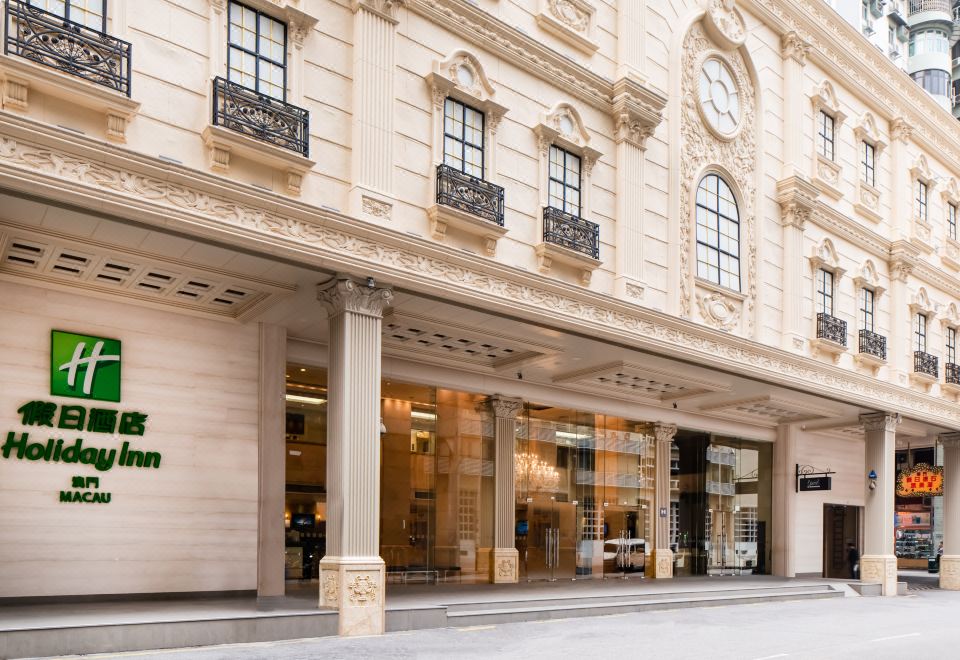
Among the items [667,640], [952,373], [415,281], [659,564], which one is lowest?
[659,564]

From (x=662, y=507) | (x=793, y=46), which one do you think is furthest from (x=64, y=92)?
(x=662, y=507)

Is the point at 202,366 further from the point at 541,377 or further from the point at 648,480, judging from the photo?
the point at 648,480

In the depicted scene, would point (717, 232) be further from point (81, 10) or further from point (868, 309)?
point (81, 10)

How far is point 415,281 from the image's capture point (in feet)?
46.4

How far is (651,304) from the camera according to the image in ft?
61.0

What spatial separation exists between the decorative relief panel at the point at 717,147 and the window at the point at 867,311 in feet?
18.7

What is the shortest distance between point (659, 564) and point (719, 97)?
40.9 ft

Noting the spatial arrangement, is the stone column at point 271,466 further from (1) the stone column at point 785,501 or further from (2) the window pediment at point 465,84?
(1) the stone column at point 785,501

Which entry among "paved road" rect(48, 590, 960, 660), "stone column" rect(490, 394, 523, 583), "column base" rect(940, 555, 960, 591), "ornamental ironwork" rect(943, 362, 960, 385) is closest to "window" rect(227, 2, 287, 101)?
"paved road" rect(48, 590, 960, 660)

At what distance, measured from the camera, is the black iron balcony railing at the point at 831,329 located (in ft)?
76.2

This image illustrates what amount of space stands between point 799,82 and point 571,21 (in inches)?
348

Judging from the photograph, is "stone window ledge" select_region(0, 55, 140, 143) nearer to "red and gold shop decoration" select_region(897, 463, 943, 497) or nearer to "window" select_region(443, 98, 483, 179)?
"window" select_region(443, 98, 483, 179)

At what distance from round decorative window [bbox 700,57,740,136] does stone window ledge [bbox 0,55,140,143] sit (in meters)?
13.5

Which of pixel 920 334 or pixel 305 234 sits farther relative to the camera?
pixel 920 334
